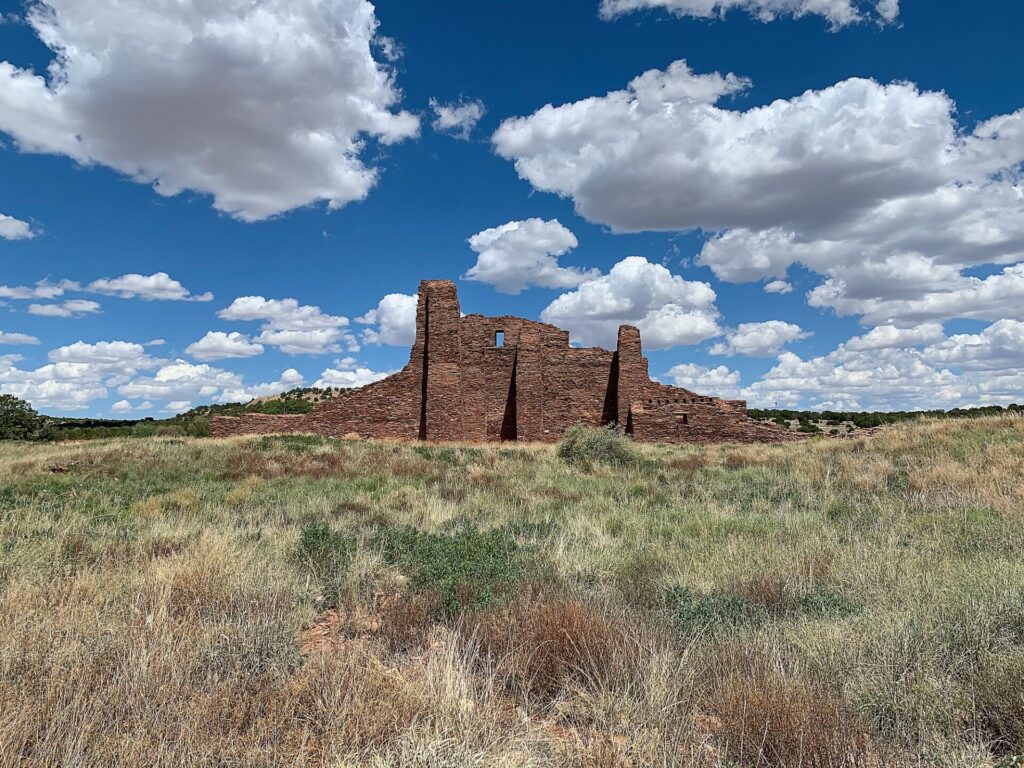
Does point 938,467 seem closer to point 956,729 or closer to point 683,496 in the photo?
point 683,496

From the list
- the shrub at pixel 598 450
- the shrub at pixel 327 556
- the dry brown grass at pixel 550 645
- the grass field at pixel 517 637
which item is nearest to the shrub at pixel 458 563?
the grass field at pixel 517 637

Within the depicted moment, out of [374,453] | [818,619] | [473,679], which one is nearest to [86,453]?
[374,453]

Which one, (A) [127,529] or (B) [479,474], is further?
(B) [479,474]

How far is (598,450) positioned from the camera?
1606 centimetres

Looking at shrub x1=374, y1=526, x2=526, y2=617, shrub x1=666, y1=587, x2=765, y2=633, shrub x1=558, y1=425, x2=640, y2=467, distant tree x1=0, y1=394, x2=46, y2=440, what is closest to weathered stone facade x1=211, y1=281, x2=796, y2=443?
shrub x1=558, y1=425, x2=640, y2=467

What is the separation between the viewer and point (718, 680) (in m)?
2.92

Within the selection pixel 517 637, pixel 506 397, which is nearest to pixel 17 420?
pixel 506 397

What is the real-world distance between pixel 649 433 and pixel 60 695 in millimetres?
23576

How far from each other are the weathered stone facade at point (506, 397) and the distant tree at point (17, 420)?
15.3 meters

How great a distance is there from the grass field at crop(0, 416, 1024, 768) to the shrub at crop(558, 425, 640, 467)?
7.36 meters

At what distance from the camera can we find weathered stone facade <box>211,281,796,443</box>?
950 inches

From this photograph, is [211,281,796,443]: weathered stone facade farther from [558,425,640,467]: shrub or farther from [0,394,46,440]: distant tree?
[0,394,46,440]: distant tree

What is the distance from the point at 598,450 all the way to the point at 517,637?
42.0 ft

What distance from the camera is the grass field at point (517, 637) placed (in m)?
2.45
